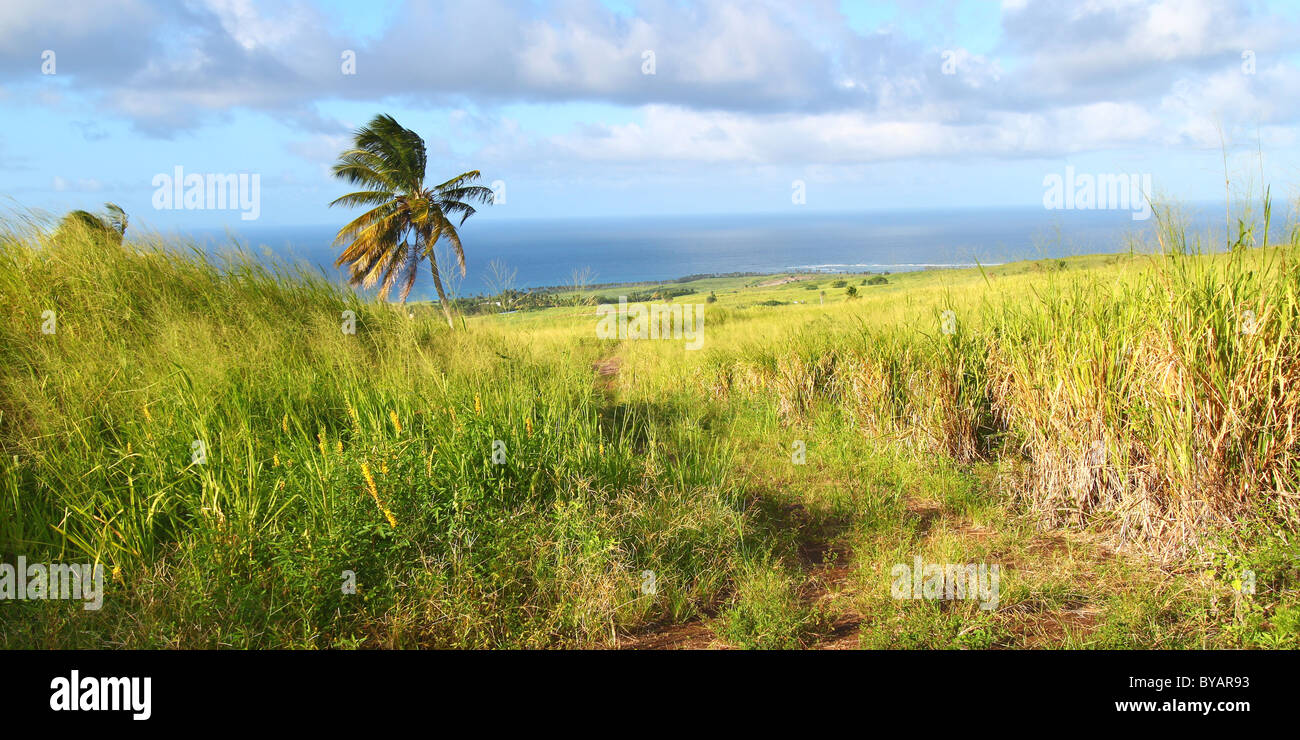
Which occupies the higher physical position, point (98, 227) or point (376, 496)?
point (98, 227)

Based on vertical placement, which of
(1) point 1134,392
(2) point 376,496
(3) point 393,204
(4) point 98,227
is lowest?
(2) point 376,496

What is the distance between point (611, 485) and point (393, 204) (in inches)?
903

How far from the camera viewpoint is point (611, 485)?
13.2 feet

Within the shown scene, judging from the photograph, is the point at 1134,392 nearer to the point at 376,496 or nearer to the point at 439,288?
the point at 376,496

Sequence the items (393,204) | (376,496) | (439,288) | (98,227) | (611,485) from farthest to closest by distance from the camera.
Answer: (393,204) < (439,288) < (98,227) < (611,485) < (376,496)

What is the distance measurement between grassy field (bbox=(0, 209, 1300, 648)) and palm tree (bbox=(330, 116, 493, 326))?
18444 mm

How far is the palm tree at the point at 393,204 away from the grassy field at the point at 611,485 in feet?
60.5

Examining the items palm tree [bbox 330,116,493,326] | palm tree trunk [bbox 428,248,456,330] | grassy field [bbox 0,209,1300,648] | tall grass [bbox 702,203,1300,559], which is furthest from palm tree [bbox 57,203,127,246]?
palm tree [bbox 330,116,493,326]

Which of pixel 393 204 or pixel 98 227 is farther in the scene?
pixel 393 204

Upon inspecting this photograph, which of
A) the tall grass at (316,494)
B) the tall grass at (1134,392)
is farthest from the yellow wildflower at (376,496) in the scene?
the tall grass at (1134,392)

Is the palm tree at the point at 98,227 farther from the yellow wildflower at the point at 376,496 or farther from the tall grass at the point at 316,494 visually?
the yellow wildflower at the point at 376,496

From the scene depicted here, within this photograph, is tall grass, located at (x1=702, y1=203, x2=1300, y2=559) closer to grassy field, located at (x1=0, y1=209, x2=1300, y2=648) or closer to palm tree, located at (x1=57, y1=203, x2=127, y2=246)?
grassy field, located at (x1=0, y1=209, x2=1300, y2=648)

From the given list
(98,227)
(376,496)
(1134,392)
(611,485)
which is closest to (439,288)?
(98,227)
